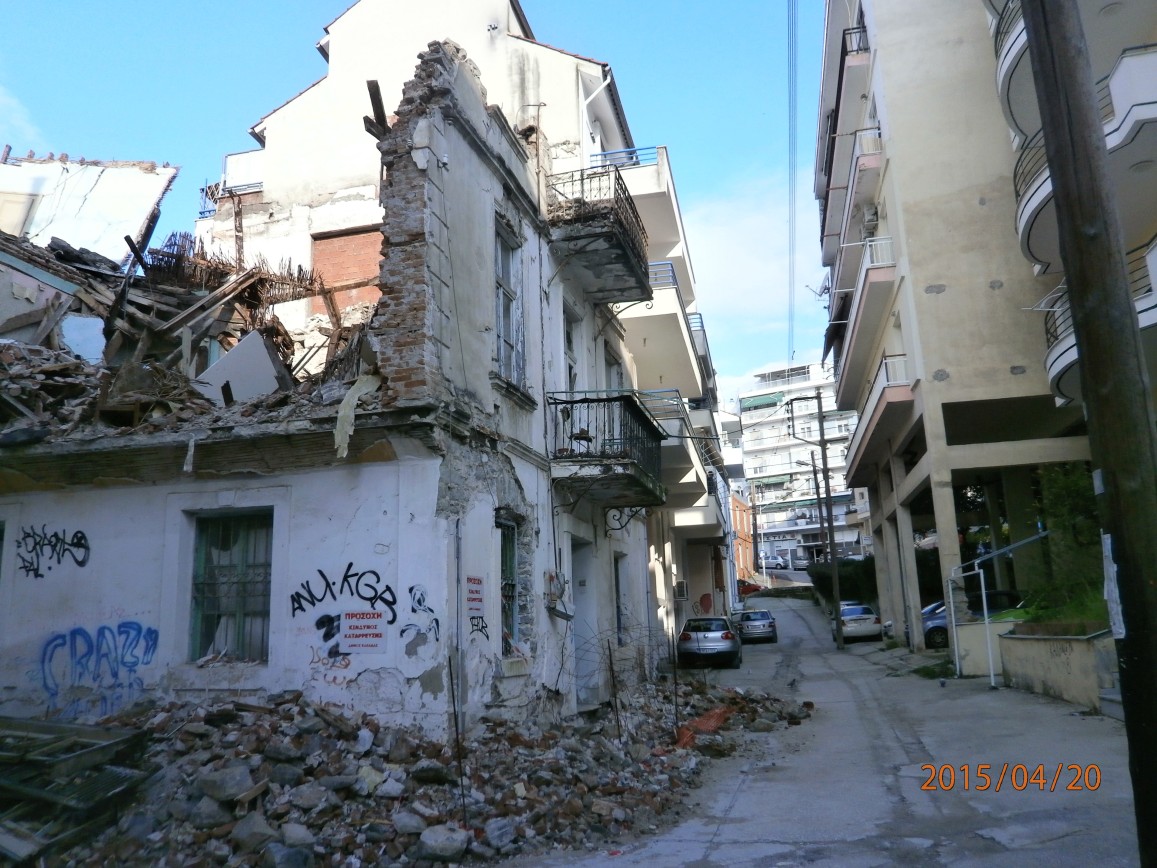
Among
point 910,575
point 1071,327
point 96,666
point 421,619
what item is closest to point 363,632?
point 421,619

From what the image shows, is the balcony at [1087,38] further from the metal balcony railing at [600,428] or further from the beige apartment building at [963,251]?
the metal balcony railing at [600,428]

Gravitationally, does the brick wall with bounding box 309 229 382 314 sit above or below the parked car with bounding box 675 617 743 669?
above

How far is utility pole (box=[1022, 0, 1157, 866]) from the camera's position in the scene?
12.8 ft

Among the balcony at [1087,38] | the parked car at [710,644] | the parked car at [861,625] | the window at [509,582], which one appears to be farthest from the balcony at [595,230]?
the parked car at [861,625]

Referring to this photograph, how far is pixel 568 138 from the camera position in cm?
1538

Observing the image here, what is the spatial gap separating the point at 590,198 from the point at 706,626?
13.3 metres

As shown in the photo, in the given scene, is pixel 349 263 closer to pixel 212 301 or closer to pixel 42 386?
pixel 212 301

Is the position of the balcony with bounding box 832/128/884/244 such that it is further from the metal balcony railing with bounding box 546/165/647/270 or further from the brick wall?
the brick wall

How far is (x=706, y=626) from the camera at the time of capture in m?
23.1

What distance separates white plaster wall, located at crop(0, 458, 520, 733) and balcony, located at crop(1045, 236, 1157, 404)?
10.0m

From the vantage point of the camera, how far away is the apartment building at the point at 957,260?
17141mm

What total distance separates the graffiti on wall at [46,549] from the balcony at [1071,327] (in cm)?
1298

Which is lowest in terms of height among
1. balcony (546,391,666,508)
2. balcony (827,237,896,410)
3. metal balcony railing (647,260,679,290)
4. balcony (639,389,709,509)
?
balcony (546,391,666,508)

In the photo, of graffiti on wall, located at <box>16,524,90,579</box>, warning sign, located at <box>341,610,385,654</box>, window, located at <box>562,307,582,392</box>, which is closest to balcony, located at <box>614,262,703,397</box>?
window, located at <box>562,307,582,392</box>
